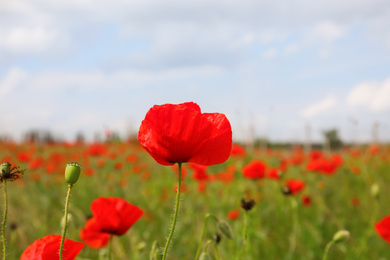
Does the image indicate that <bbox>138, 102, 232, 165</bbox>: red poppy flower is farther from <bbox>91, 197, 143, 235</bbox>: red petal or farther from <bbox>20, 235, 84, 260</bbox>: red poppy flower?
<bbox>91, 197, 143, 235</bbox>: red petal

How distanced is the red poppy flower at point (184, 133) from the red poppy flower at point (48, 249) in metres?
0.24

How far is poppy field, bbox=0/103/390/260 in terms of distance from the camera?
2.65 ft

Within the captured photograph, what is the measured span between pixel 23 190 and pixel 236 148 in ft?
10.3

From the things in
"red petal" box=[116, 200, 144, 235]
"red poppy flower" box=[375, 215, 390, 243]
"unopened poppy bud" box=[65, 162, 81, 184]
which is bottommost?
"red poppy flower" box=[375, 215, 390, 243]

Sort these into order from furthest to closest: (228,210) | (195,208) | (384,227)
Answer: (195,208) < (228,210) < (384,227)

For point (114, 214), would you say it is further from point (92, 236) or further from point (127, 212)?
point (92, 236)

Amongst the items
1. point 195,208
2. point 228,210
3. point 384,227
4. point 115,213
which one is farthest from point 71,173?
point 195,208

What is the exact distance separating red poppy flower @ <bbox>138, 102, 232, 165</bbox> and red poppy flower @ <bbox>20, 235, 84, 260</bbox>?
24 cm

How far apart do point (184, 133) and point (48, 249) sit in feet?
1.12

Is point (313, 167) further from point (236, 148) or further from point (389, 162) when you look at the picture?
point (389, 162)

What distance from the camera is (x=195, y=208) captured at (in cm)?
416

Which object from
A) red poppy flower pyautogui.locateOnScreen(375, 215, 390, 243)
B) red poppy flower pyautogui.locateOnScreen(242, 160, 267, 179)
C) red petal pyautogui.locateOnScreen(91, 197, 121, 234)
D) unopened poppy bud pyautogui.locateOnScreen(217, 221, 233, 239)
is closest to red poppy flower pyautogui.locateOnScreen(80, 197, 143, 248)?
red petal pyautogui.locateOnScreen(91, 197, 121, 234)

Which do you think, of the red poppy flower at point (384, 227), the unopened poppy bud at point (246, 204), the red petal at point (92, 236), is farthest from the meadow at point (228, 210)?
the unopened poppy bud at point (246, 204)

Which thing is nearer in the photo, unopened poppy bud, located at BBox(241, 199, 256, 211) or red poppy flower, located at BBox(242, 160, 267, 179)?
unopened poppy bud, located at BBox(241, 199, 256, 211)
